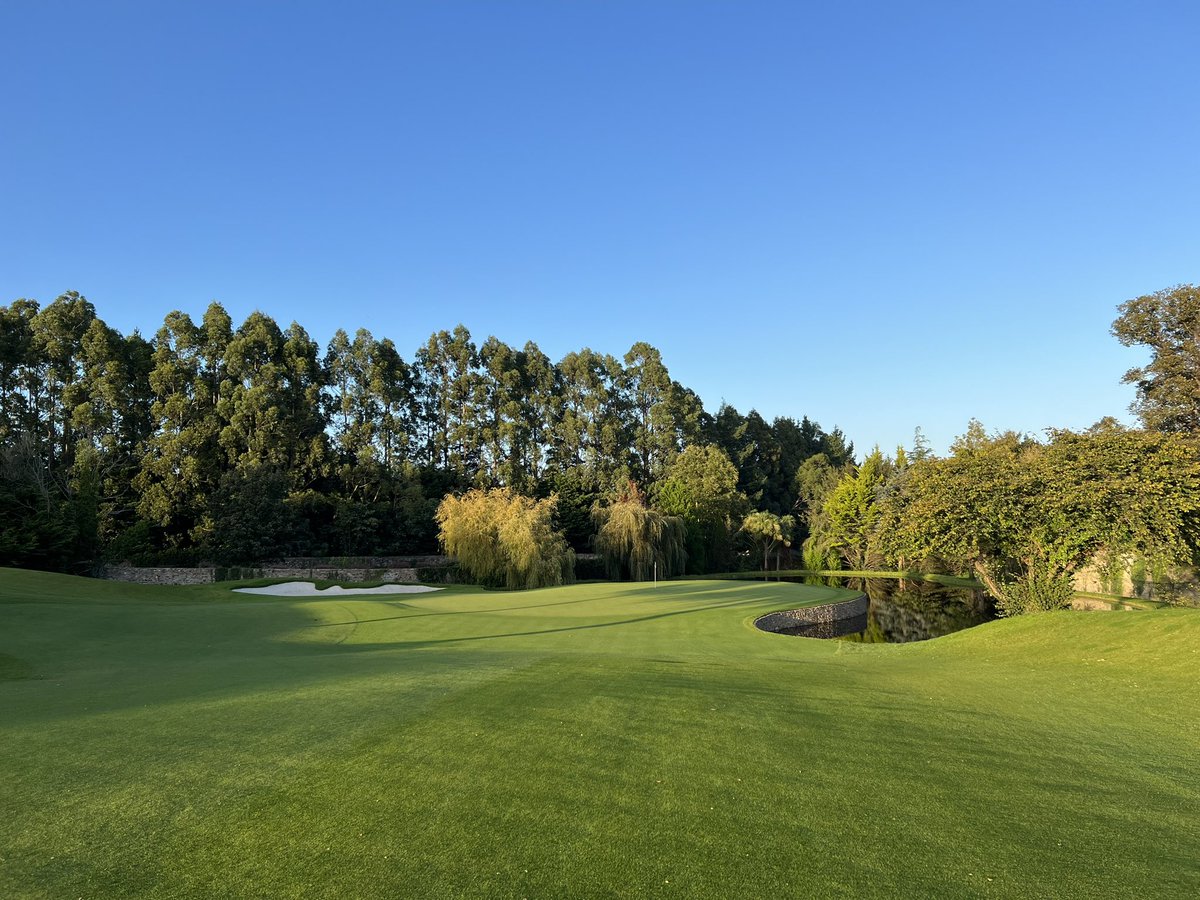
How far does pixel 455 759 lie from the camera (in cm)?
538

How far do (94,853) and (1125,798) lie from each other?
7247mm

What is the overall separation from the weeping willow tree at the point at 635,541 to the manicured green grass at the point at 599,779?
3175 centimetres

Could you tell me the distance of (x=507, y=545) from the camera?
34.8m

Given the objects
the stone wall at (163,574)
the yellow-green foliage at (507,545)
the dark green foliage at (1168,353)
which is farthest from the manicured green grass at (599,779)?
the stone wall at (163,574)

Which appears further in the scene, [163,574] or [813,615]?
[163,574]

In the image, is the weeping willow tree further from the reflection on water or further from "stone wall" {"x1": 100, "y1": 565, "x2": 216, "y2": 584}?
"stone wall" {"x1": 100, "y1": 565, "x2": 216, "y2": 584}

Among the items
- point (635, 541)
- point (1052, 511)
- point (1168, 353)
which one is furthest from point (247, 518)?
point (1168, 353)

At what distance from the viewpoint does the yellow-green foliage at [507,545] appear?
3453 centimetres

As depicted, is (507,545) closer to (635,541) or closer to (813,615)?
(635,541)

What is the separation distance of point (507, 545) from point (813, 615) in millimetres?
16384

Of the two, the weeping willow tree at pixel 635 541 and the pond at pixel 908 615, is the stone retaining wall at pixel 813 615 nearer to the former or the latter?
the pond at pixel 908 615

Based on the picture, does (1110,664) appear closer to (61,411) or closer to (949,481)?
(949,481)

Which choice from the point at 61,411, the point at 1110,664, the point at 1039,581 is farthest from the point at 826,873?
the point at 61,411

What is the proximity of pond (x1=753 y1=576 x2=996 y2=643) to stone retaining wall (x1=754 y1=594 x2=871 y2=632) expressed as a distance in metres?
0.21
